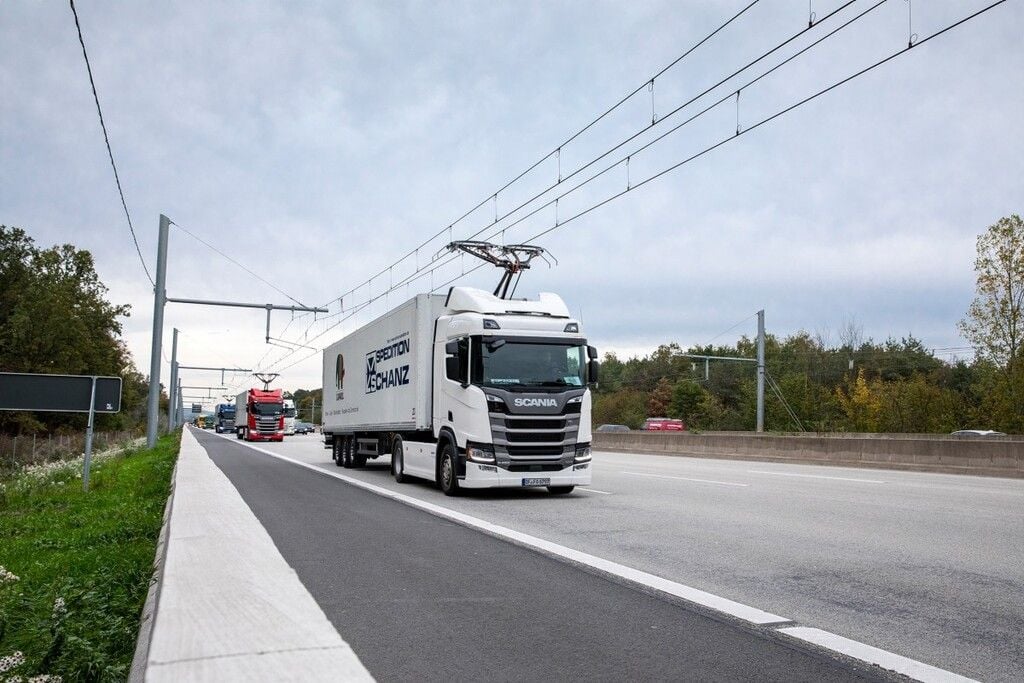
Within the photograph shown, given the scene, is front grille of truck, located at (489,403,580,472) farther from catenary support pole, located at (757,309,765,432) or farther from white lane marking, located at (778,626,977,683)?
catenary support pole, located at (757,309,765,432)

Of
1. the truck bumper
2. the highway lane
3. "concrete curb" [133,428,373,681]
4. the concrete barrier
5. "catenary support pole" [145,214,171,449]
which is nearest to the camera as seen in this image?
"concrete curb" [133,428,373,681]

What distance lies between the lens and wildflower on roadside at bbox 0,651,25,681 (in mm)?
Result: 4637

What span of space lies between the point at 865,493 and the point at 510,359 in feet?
20.5

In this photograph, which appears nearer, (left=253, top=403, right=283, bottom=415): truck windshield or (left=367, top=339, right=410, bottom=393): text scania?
(left=367, top=339, right=410, bottom=393): text scania

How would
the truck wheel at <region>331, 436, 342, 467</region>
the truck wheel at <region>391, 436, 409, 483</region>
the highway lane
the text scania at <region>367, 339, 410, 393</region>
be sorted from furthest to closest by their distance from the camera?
the truck wheel at <region>331, 436, 342, 467</region> → the truck wheel at <region>391, 436, 409, 483</region> → the text scania at <region>367, 339, 410, 393</region> → the highway lane

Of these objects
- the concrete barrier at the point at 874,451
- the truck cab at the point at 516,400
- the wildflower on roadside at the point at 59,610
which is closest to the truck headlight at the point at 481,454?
the truck cab at the point at 516,400

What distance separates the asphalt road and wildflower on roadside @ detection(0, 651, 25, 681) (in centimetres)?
168

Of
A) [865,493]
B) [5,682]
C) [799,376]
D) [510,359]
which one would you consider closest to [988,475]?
[865,493]

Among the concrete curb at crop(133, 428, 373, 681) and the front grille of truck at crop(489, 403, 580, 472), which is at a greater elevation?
the front grille of truck at crop(489, 403, 580, 472)

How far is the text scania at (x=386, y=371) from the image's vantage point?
1759 centimetres

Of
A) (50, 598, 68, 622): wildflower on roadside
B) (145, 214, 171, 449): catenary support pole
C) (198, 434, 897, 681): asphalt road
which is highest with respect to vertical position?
(145, 214, 171, 449): catenary support pole

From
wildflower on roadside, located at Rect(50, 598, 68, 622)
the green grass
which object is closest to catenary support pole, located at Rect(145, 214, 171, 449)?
the green grass

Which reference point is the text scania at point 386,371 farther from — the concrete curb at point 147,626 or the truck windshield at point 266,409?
the truck windshield at point 266,409

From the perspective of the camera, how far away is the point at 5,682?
4426mm
